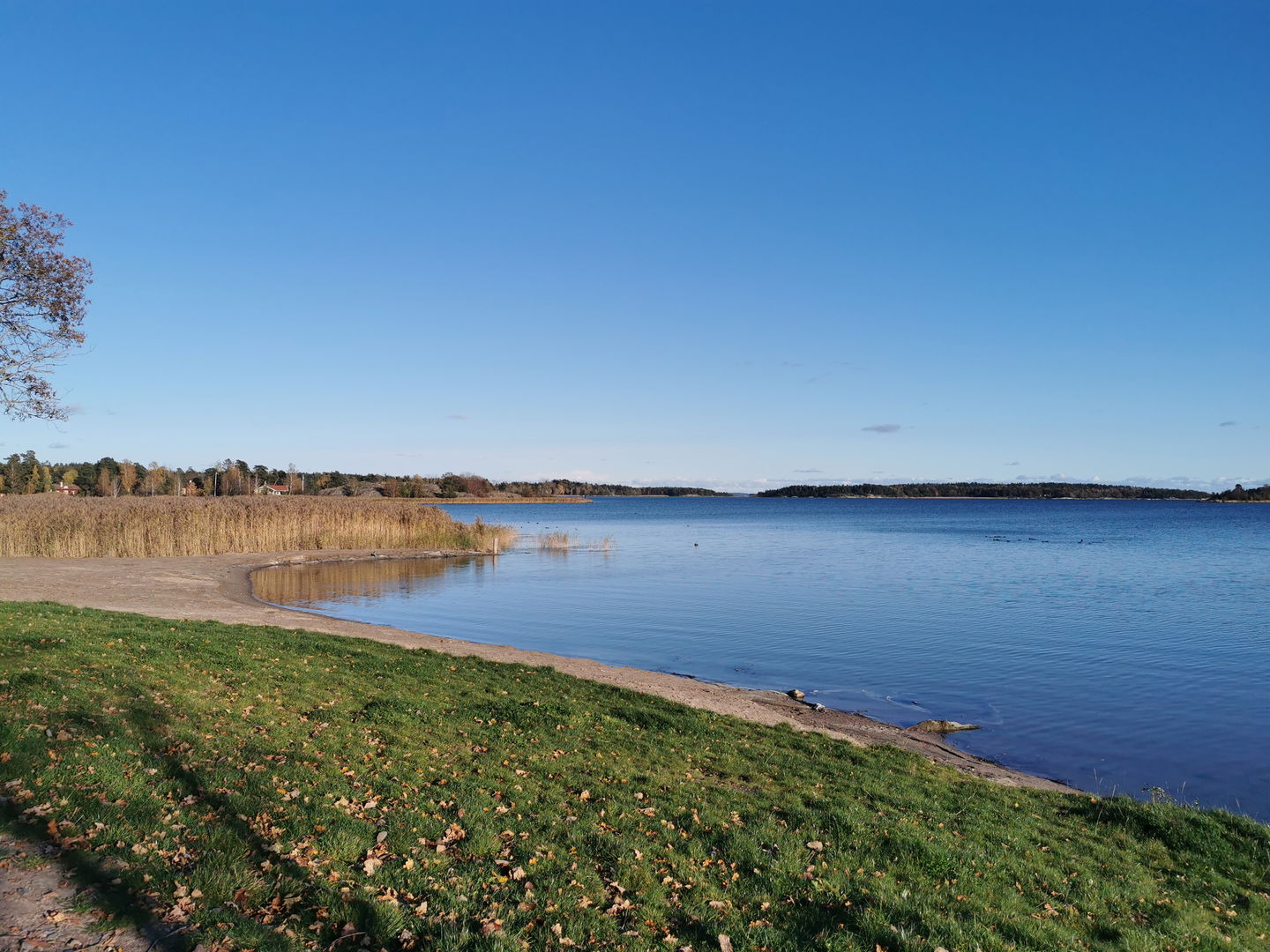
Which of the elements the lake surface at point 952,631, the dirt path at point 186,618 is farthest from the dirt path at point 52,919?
the lake surface at point 952,631

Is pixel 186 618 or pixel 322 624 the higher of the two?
pixel 186 618

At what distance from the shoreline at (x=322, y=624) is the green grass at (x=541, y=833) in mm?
2745

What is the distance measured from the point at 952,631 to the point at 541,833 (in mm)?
24591

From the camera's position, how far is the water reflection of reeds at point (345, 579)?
3409 cm

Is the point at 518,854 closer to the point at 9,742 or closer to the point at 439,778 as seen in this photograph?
the point at 439,778

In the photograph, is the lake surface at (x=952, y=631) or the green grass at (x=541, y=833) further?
the lake surface at (x=952, y=631)

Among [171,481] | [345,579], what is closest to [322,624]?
[345,579]

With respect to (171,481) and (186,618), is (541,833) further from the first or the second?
(171,481)

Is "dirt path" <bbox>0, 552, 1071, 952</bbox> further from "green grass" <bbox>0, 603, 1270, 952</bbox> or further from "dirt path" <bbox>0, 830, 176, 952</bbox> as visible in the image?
"green grass" <bbox>0, 603, 1270, 952</bbox>

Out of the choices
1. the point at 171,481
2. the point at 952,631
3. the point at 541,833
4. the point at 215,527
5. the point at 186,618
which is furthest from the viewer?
the point at 171,481

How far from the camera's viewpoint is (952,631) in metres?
28.9

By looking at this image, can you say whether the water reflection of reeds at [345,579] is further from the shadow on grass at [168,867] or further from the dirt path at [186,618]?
the shadow on grass at [168,867]

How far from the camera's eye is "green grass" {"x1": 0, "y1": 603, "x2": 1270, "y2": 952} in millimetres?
6180

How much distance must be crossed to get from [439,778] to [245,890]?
300 centimetres
